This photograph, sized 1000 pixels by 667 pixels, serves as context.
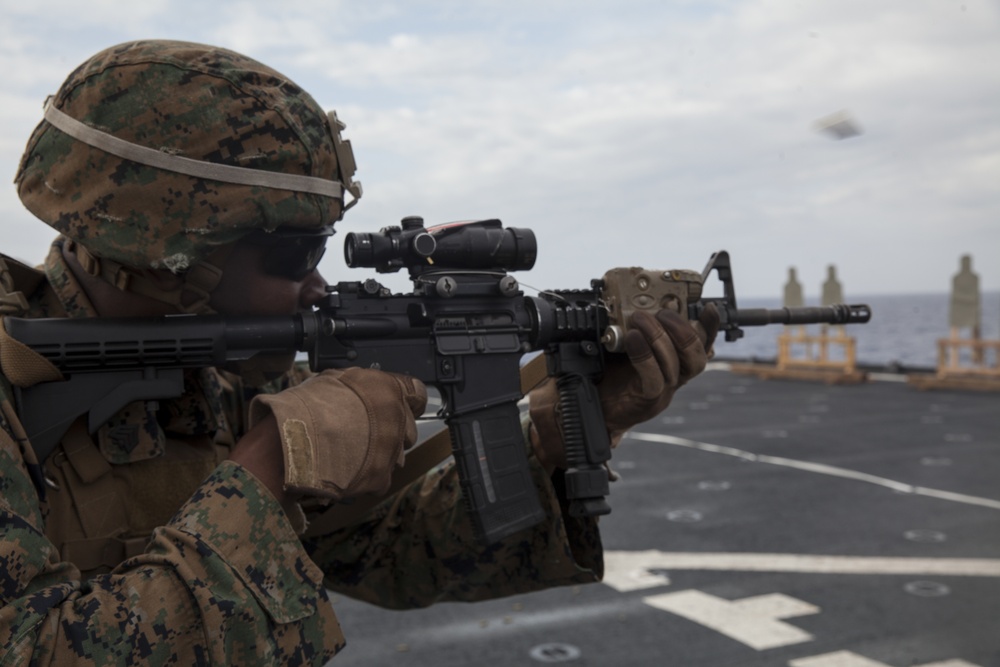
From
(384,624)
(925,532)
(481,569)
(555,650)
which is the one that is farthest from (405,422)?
(925,532)

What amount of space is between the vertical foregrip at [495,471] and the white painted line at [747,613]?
288cm

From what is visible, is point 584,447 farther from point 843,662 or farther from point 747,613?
point 747,613

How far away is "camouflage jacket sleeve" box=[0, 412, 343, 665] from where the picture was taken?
4.60 feet

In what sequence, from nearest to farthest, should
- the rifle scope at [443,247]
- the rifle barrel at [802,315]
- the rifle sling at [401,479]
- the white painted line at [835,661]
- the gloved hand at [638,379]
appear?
the rifle scope at [443,247], the rifle sling at [401,479], the gloved hand at [638,379], the rifle barrel at [802,315], the white painted line at [835,661]

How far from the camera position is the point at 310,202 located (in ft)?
6.25

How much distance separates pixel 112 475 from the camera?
1927 mm

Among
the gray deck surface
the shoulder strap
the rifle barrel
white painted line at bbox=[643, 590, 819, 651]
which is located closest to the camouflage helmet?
the shoulder strap

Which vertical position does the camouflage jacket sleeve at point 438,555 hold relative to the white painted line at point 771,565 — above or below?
above

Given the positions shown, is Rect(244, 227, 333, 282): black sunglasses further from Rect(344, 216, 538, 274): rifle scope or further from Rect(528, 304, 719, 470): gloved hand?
Rect(528, 304, 719, 470): gloved hand

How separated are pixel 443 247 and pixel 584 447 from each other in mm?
633

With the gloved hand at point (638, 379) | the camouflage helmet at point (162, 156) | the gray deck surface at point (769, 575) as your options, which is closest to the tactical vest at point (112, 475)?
the camouflage helmet at point (162, 156)

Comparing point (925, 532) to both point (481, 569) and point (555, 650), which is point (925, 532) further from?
point (481, 569)

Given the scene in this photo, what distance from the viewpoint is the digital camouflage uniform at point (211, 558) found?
143 centimetres

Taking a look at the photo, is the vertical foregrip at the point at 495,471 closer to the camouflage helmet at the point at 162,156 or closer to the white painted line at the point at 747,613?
the camouflage helmet at the point at 162,156
